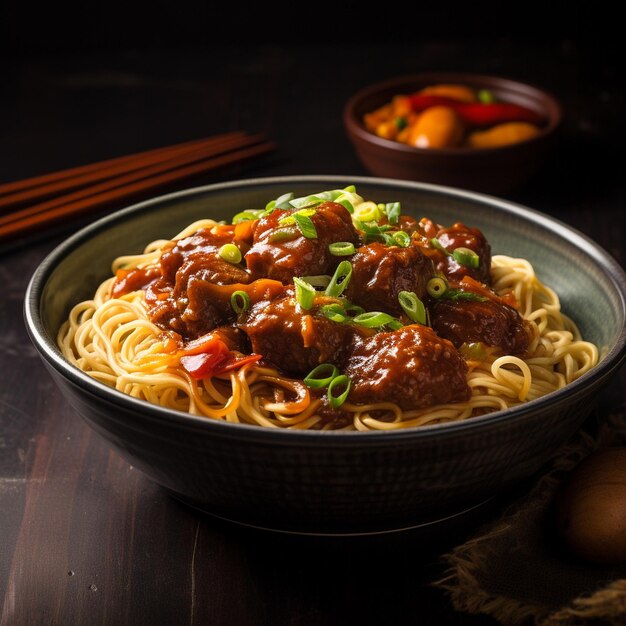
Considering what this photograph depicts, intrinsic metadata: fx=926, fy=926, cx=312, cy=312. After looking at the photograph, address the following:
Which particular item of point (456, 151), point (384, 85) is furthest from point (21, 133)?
point (456, 151)

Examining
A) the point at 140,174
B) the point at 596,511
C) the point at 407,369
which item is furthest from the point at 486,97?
the point at 596,511

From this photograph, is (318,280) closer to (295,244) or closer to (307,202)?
(295,244)

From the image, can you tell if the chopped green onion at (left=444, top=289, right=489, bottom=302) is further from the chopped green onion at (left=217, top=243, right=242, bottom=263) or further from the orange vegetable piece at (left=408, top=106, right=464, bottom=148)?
the orange vegetable piece at (left=408, top=106, right=464, bottom=148)

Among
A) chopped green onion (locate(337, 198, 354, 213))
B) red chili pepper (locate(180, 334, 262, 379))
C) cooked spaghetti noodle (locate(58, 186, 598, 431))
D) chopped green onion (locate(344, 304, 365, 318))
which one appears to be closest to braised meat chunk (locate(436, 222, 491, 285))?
cooked spaghetti noodle (locate(58, 186, 598, 431))

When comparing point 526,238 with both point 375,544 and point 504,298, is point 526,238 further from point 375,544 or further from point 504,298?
point 375,544

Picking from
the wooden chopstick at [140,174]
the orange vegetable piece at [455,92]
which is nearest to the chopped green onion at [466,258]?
the wooden chopstick at [140,174]

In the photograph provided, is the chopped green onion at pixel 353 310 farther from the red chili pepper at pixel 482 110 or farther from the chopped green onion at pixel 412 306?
the red chili pepper at pixel 482 110

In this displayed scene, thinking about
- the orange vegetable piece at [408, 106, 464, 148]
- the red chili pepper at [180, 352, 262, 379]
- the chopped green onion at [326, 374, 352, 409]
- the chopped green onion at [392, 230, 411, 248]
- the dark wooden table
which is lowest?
the dark wooden table
